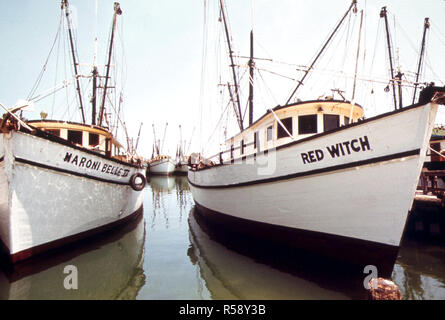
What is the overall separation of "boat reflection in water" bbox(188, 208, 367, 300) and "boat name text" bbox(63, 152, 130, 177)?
13.1 feet

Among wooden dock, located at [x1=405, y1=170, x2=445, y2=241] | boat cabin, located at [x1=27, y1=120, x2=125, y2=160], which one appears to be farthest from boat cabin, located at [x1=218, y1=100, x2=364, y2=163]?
boat cabin, located at [x1=27, y1=120, x2=125, y2=160]

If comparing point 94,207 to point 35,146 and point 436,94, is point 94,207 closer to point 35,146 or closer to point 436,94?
point 35,146

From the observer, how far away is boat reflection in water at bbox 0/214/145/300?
4.66 meters

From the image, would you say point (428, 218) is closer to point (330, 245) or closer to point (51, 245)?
point (330, 245)

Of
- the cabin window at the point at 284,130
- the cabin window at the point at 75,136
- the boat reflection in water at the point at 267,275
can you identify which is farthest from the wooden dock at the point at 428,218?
the cabin window at the point at 75,136

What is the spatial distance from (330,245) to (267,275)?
1.69 metres

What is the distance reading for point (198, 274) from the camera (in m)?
5.67

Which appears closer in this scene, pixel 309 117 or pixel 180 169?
pixel 309 117

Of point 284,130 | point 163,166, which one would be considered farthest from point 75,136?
point 163,166

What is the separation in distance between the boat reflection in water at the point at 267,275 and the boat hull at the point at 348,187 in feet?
1.43

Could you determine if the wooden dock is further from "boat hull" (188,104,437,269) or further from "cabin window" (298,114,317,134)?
"cabin window" (298,114,317,134)

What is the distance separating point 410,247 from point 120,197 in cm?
1046

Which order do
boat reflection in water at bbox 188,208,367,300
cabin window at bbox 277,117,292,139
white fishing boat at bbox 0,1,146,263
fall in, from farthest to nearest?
cabin window at bbox 277,117,292,139 → white fishing boat at bbox 0,1,146,263 → boat reflection in water at bbox 188,208,367,300

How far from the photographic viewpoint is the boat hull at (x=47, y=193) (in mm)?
5562
